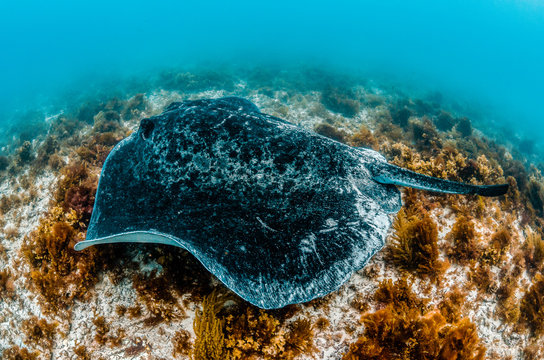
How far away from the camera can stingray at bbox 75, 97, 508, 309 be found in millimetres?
2287

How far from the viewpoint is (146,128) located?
3176 mm

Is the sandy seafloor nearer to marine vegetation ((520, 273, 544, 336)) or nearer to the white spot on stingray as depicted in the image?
marine vegetation ((520, 273, 544, 336))

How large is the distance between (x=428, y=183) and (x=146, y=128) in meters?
3.71

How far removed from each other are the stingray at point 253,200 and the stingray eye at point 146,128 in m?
0.01

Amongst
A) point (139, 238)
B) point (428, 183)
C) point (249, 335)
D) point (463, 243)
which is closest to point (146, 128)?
point (139, 238)

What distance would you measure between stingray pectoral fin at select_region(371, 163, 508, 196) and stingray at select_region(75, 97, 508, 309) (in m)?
0.01

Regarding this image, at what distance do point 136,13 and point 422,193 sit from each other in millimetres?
133937

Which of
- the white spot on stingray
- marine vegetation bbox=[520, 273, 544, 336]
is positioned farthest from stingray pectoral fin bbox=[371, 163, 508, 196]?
marine vegetation bbox=[520, 273, 544, 336]

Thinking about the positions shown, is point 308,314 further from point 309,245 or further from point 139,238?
point 139,238

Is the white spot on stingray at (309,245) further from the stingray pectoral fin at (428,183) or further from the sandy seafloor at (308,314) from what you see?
the stingray pectoral fin at (428,183)

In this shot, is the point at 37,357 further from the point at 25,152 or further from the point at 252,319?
the point at 25,152

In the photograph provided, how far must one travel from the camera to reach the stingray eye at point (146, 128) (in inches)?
125

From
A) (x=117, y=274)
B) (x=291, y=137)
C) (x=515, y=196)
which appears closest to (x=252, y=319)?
(x=117, y=274)

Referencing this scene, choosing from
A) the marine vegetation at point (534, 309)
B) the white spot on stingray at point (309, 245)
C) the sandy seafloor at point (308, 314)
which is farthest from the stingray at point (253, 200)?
the marine vegetation at point (534, 309)
